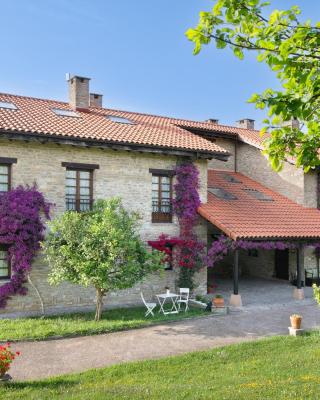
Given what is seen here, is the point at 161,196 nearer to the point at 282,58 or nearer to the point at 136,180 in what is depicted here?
the point at 136,180

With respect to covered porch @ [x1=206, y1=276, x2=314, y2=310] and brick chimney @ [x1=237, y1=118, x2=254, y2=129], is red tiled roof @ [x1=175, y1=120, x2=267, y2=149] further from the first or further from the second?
covered porch @ [x1=206, y1=276, x2=314, y2=310]

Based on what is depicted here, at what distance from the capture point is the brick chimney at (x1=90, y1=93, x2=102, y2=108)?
23891mm

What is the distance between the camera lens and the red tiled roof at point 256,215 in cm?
1753

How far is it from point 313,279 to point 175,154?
10.2 metres

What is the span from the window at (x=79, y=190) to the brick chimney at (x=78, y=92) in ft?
18.1

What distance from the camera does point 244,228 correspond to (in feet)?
57.4

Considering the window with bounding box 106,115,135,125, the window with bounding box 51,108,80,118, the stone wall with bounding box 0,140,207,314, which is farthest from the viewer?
the window with bounding box 106,115,135,125

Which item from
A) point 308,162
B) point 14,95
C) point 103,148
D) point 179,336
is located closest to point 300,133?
point 308,162

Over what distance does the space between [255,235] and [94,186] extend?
6537 mm

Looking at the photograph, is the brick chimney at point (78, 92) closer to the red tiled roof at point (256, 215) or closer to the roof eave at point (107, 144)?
the roof eave at point (107, 144)

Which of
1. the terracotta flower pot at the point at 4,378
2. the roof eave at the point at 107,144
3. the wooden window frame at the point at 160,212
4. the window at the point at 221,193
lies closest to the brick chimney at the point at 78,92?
the roof eave at the point at 107,144

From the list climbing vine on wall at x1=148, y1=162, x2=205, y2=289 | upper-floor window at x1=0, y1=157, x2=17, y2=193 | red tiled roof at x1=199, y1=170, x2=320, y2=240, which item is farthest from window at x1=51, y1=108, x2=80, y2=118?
red tiled roof at x1=199, y1=170, x2=320, y2=240

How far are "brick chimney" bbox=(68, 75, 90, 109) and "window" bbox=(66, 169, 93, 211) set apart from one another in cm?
552

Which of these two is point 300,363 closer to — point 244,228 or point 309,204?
point 244,228
